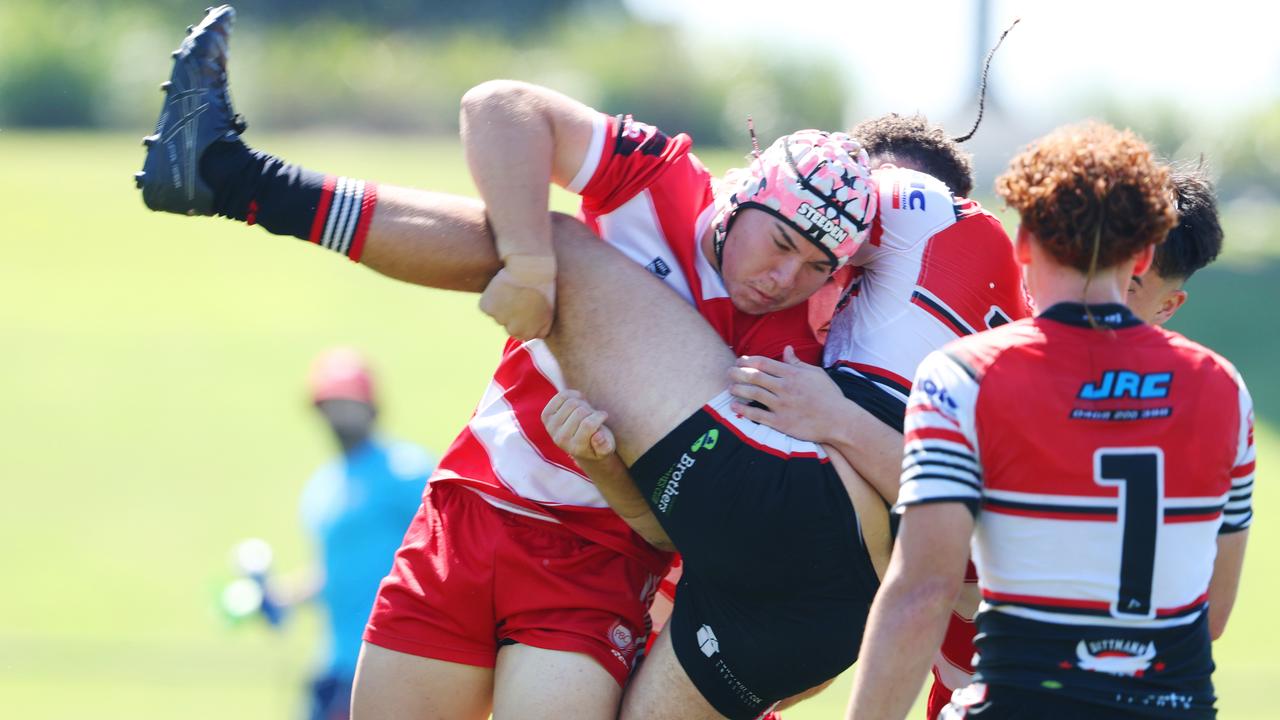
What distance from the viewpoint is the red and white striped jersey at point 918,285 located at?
3025 millimetres

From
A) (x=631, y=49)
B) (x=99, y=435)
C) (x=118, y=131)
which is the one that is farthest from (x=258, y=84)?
(x=99, y=435)

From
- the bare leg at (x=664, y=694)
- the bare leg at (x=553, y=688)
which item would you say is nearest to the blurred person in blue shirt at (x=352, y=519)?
the bare leg at (x=553, y=688)

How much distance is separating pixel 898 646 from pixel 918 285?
3.09 ft

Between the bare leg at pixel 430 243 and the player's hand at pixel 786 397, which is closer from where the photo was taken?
the player's hand at pixel 786 397

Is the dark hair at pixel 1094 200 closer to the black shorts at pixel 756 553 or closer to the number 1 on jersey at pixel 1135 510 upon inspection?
the number 1 on jersey at pixel 1135 510

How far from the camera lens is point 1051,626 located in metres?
2.38

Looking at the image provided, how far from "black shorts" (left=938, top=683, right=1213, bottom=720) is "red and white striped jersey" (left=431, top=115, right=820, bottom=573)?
0.97 meters

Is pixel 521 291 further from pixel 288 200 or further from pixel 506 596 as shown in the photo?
pixel 506 596

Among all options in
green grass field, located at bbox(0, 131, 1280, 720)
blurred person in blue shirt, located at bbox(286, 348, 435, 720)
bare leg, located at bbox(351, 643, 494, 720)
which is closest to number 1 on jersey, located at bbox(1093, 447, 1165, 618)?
bare leg, located at bbox(351, 643, 494, 720)

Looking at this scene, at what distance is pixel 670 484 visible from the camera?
2879 millimetres

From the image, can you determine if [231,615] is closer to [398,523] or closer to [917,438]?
[398,523]

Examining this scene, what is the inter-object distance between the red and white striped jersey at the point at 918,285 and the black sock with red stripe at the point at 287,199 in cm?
104

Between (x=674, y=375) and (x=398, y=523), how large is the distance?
352cm

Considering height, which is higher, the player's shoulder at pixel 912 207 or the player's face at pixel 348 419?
the player's shoulder at pixel 912 207
